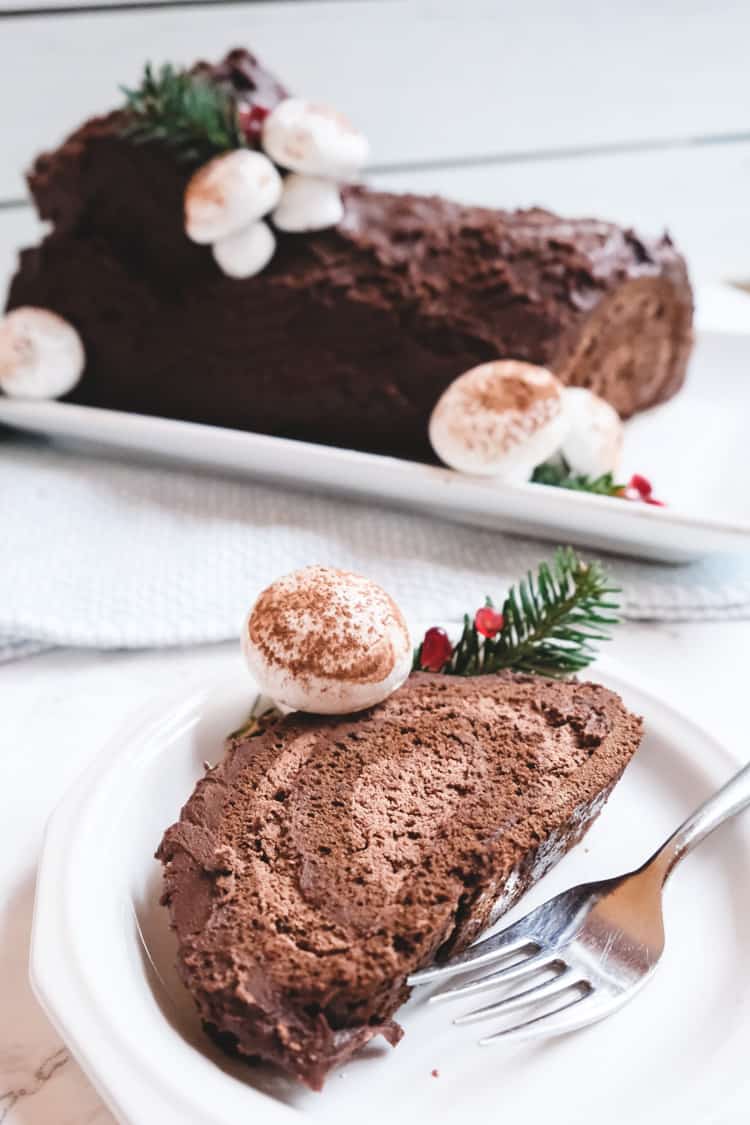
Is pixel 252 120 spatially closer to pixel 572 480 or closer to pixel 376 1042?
pixel 572 480

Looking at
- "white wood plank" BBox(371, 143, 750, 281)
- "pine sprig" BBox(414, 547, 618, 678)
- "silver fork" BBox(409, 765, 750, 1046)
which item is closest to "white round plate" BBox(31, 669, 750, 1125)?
"silver fork" BBox(409, 765, 750, 1046)

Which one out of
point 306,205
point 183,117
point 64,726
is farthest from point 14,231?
point 64,726

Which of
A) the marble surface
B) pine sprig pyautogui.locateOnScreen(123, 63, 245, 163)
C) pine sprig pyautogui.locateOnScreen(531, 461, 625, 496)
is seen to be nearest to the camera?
the marble surface

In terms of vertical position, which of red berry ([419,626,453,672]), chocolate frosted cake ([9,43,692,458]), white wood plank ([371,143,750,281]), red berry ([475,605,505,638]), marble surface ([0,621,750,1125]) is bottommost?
marble surface ([0,621,750,1125])

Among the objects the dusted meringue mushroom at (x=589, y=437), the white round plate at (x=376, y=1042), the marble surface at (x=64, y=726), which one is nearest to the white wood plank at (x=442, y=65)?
the dusted meringue mushroom at (x=589, y=437)

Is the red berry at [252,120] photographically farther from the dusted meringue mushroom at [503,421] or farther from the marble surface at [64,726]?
the marble surface at [64,726]

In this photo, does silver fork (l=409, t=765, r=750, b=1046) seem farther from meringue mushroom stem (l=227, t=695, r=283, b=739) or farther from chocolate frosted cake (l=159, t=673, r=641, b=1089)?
meringue mushroom stem (l=227, t=695, r=283, b=739)

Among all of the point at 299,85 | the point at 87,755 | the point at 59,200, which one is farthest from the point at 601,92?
the point at 87,755
